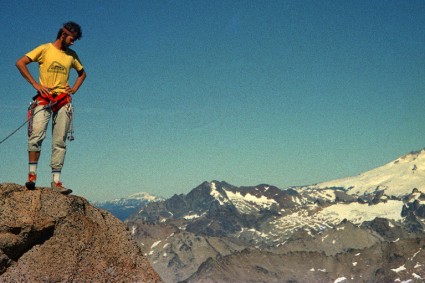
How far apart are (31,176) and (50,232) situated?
156cm

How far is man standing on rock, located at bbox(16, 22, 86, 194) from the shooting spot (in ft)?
36.0

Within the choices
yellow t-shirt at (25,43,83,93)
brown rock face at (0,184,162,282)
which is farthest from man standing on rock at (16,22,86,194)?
brown rock face at (0,184,162,282)

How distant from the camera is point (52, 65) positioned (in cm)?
1121

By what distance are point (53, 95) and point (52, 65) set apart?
0.64 meters

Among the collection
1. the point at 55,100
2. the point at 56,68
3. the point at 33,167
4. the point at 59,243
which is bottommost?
the point at 59,243

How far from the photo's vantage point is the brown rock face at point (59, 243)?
9219 mm

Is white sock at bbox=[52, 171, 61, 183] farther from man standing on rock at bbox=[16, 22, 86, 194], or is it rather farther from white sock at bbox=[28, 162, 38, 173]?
white sock at bbox=[28, 162, 38, 173]

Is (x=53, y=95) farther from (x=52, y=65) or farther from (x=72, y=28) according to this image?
(x=72, y=28)

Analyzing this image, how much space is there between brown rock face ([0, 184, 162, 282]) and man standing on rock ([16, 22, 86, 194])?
827 mm

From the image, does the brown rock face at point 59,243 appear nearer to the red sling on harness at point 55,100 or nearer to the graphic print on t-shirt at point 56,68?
the red sling on harness at point 55,100

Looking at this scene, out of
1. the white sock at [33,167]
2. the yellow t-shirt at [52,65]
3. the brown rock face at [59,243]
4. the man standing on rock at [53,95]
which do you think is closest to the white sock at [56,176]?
the man standing on rock at [53,95]

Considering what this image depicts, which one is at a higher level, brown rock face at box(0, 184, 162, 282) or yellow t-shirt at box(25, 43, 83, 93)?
yellow t-shirt at box(25, 43, 83, 93)

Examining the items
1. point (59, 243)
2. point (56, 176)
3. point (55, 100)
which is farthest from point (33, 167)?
point (59, 243)

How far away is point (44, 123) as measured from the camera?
11008 millimetres
